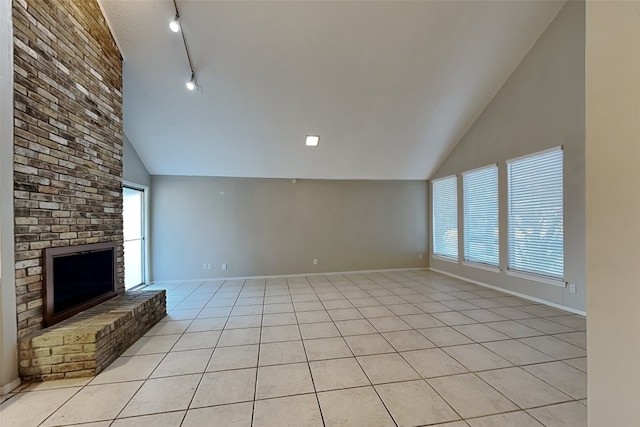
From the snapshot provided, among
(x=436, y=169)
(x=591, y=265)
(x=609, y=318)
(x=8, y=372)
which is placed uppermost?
(x=436, y=169)

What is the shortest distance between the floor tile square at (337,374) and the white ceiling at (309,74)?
371cm

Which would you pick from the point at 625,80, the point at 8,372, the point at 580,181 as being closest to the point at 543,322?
the point at 580,181

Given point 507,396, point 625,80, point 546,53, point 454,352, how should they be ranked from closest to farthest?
point 625,80 → point 507,396 → point 454,352 → point 546,53

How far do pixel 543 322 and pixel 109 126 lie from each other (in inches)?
231

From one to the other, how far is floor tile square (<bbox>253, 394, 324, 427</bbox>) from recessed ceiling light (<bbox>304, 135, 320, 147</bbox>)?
417 centimetres

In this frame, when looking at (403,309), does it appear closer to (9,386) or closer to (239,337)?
(239,337)

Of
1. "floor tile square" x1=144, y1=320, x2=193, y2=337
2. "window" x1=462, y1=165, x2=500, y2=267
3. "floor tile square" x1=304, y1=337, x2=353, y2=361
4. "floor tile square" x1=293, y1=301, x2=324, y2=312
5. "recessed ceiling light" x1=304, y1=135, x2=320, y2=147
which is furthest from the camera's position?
"recessed ceiling light" x1=304, y1=135, x2=320, y2=147

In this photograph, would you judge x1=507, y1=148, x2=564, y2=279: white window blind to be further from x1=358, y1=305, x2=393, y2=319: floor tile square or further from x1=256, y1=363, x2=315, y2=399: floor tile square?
x1=256, y1=363, x2=315, y2=399: floor tile square

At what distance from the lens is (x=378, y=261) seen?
22.0 feet

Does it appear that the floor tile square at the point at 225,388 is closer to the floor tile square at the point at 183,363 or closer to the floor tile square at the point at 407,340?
the floor tile square at the point at 183,363

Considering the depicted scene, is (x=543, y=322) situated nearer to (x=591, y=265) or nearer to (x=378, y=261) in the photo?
(x=591, y=265)

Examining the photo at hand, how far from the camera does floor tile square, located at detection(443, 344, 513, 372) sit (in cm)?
237

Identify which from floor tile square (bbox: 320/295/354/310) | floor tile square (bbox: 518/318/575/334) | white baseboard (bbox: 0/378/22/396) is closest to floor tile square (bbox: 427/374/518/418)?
floor tile square (bbox: 518/318/575/334)

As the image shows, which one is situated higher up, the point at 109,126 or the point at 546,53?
the point at 546,53
